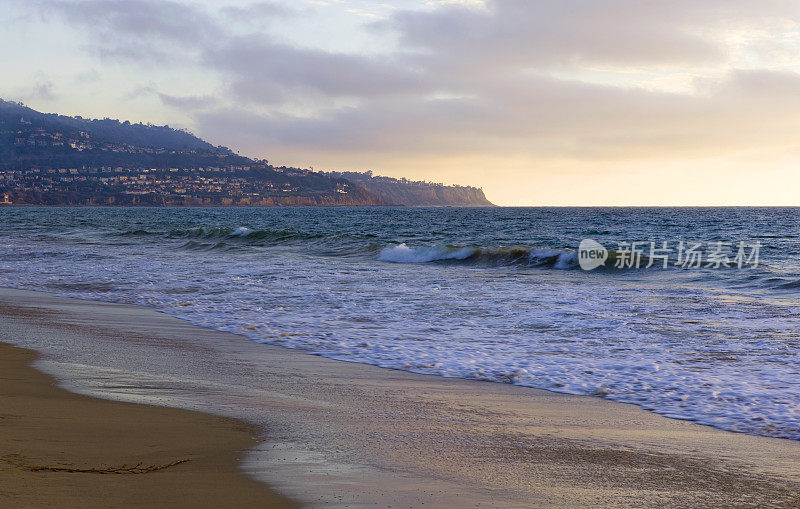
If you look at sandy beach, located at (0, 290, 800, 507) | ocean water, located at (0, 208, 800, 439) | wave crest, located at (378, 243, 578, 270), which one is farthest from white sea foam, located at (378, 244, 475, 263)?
sandy beach, located at (0, 290, 800, 507)

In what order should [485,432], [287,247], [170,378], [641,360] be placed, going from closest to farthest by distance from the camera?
1. [485,432]
2. [170,378]
3. [641,360]
4. [287,247]

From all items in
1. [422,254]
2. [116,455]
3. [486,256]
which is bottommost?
[422,254]

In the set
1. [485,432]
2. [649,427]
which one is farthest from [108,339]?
[649,427]

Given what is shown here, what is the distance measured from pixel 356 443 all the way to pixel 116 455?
1.30m

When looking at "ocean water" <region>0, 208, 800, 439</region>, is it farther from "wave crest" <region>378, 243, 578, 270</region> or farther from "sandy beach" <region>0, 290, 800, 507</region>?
"sandy beach" <region>0, 290, 800, 507</region>

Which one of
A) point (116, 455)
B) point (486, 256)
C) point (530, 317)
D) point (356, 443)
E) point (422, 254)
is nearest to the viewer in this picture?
point (116, 455)

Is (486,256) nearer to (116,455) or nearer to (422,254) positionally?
(422,254)

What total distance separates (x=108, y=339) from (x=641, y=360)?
5820mm

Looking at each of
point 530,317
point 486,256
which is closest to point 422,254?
point 486,256

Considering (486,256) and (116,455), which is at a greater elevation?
(486,256)

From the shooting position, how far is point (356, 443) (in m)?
3.84

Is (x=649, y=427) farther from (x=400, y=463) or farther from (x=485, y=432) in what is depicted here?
(x=400, y=463)

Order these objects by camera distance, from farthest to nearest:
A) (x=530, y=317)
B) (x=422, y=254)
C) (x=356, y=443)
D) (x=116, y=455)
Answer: (x=422, y=254) < (x=530, y=317) < (x=356, y=443) < (x=116, y=455)

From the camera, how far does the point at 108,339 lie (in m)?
7.36
